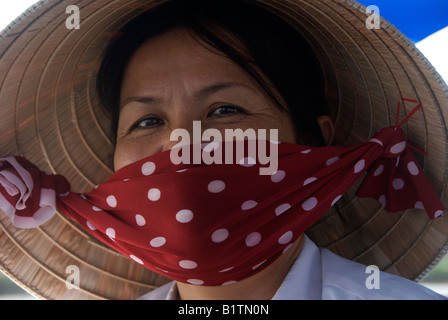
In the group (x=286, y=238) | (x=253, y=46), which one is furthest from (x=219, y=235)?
(x=253, y=46)

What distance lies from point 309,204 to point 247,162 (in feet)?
0.59

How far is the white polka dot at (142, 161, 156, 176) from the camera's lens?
985mm

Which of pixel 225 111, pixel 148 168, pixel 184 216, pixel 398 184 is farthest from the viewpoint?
pixel 398 184

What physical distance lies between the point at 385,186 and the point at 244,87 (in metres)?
0.49

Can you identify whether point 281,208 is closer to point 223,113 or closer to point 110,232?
point 223,113

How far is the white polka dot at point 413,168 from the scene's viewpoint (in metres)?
1.13

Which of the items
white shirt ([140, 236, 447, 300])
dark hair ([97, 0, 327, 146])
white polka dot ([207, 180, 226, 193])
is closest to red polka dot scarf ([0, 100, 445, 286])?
white polka dot ([207, 180, 226, 193])

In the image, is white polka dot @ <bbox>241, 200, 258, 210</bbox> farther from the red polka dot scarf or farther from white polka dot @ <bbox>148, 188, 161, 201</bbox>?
white polka dot @ <bbox>148, 188, 161, 201</bbox>

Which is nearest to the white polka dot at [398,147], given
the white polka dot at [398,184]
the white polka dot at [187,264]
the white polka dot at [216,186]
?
the white polka dot at [398,184]

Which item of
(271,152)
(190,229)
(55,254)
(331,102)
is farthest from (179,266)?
(331,102)

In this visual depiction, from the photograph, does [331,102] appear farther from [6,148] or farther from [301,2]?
[6,148]

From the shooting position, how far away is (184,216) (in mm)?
880

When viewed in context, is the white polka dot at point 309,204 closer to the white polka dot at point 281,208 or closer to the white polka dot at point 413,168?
the white polka dot at point 281,208

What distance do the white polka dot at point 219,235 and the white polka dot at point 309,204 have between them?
0.66 ft
